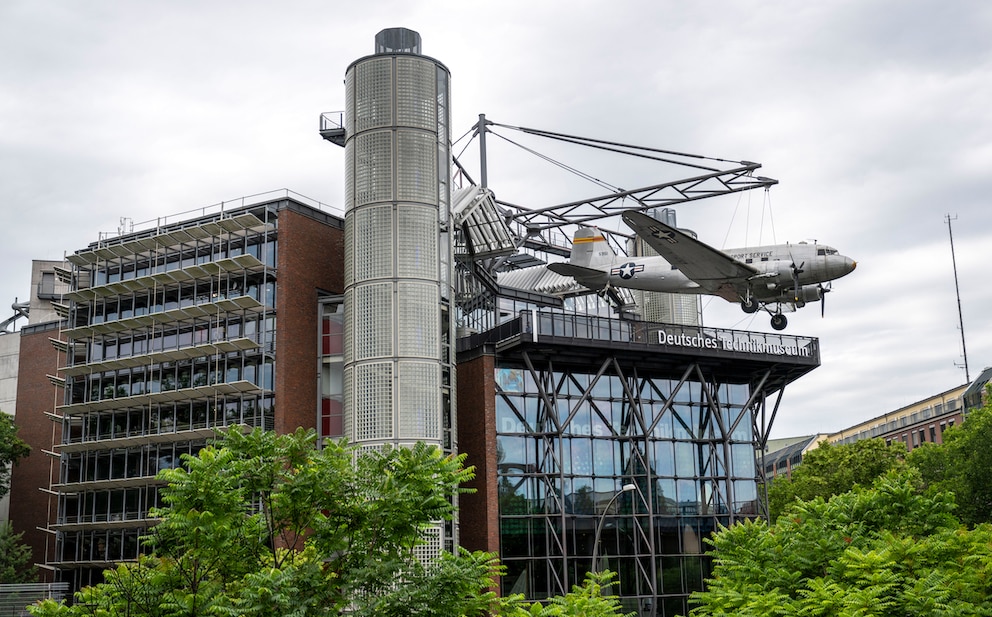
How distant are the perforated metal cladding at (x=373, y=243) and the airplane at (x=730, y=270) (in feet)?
32.5

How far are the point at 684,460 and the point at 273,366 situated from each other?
22.0m

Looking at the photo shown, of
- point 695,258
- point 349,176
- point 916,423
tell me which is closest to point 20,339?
point 349,176

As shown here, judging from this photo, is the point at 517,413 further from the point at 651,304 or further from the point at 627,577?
the point at 651,304

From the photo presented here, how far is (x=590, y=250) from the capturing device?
60.1 m

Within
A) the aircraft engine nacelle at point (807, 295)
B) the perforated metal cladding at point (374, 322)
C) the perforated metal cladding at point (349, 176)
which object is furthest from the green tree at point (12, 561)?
the aircraft engine nacelle at point (807, 295)

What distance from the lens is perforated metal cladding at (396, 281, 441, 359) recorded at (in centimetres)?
5066

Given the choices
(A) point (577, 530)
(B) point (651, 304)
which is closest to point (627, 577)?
(A) point (577, 530)

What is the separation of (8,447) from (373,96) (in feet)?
99.6

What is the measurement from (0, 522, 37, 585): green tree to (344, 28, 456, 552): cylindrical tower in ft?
69.0

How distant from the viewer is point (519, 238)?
68.8m

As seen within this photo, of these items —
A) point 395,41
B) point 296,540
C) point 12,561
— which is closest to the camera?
point 296,540

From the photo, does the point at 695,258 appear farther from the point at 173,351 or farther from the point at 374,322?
the point at 173,351

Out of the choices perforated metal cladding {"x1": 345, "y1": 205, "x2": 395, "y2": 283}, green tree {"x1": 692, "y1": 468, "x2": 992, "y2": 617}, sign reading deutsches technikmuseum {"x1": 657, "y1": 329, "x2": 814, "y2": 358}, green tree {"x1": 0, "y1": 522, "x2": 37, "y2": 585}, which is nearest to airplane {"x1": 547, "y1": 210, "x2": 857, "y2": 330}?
sign reading deutsches technikmuseum {"x1": 657, "y1": 329, "x2": 814, "y2": 358}

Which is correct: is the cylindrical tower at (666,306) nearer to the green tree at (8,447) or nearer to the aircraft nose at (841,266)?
the aircraft nose at (841,266)
